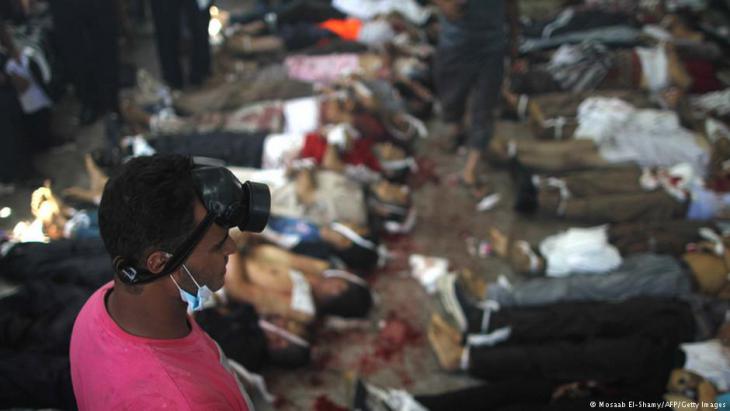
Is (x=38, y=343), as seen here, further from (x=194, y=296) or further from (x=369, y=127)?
(x=369, y=127)

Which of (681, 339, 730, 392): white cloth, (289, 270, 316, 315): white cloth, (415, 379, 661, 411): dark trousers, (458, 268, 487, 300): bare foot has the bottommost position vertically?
(415, 379, 661, 411): dark trousers

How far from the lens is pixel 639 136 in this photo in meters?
4.57

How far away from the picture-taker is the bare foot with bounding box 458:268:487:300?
336 centimetres

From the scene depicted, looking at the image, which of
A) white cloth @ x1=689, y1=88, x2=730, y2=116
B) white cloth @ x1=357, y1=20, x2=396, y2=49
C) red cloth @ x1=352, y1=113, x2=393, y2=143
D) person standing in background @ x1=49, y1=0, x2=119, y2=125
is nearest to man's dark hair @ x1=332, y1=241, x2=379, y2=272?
red cloth @ x1=352, y1=113, x2=393, y2=143

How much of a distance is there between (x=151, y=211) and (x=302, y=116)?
138 inches

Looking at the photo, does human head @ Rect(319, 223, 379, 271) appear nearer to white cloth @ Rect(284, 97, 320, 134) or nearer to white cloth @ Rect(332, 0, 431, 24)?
white cloth @ Rect(284, 97, 320, 134)

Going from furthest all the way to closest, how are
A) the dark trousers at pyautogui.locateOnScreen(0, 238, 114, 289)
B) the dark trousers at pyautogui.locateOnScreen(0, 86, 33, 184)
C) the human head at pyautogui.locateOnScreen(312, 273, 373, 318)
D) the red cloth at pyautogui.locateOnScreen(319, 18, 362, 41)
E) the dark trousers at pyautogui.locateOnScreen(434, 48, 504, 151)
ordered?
the red cloth at pyautogui.locateOnScreen(319, 18, 362, 41) < the dark trousers at pyautogui.locateOnScreen(434, 48, 504, 151) < the dark trousers at pyautogui.locateOnScreen(0, 86, 33, 184) < the human head at pyautogui.locateOnScreen(312, 273, 373, 318) < the dark trousers at pyautogui.locateOnScreen(0, 238, 114, 289)

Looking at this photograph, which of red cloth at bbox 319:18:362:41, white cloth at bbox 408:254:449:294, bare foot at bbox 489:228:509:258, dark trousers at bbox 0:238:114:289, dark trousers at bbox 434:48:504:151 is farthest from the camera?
red cloth at bbox 319:18:362:41

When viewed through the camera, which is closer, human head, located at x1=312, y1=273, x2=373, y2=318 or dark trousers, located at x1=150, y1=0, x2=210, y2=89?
human head, located at x1=312, y1=273, x2=373, y2=318

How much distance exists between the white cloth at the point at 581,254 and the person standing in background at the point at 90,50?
168 inches

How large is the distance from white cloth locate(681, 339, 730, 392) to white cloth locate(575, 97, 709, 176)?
2.04 meters

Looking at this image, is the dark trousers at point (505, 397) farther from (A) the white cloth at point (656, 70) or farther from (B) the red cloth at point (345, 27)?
(B) the red cloth at point (345, 27)

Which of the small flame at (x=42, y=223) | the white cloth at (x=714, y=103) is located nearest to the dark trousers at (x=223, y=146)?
the small flame at (x=42, y=223)

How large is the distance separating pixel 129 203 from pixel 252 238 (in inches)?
83.1
